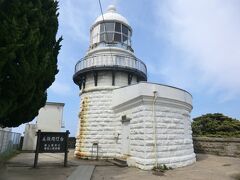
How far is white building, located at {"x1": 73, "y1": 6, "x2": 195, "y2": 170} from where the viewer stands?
11.5 metres

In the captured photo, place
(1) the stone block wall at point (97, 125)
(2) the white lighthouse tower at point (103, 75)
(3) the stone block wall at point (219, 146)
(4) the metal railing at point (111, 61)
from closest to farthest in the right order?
(1) the stone block wall at point (97, 125) < (2) the white lighthouse tower at point (103, 75) < (3) the stone block wall at point (219, 146) < (4) the metal railing at point (111, 61)

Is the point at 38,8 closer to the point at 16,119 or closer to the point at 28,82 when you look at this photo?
the point at 28,82

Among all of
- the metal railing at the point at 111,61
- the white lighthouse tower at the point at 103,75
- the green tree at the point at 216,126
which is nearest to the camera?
the white lighthouse tower at the point at 103,75

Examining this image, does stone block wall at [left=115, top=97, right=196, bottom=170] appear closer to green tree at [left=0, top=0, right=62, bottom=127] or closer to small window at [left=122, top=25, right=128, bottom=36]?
green tree at [left=0, top=0, right=62, bottom=127]

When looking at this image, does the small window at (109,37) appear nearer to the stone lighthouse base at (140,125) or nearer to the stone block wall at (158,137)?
the stone lighthouse base at (140,125)

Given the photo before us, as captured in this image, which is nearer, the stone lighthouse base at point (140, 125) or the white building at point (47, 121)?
the stone lighthouse base at point (140, 125)

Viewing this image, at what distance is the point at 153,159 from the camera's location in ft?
35.9

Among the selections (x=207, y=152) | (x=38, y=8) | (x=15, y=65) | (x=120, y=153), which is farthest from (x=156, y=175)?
(x=207, y=152)

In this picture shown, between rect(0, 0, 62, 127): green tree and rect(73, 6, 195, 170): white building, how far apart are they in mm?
4963

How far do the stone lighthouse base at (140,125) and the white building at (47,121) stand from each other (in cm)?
964

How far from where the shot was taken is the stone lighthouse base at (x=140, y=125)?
11312 millimetres

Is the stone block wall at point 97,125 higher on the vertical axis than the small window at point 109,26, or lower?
lower

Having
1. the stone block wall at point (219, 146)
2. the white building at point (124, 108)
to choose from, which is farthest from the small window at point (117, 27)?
the stone block wall at point (219, 146)

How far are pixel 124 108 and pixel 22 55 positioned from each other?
23.7ft
